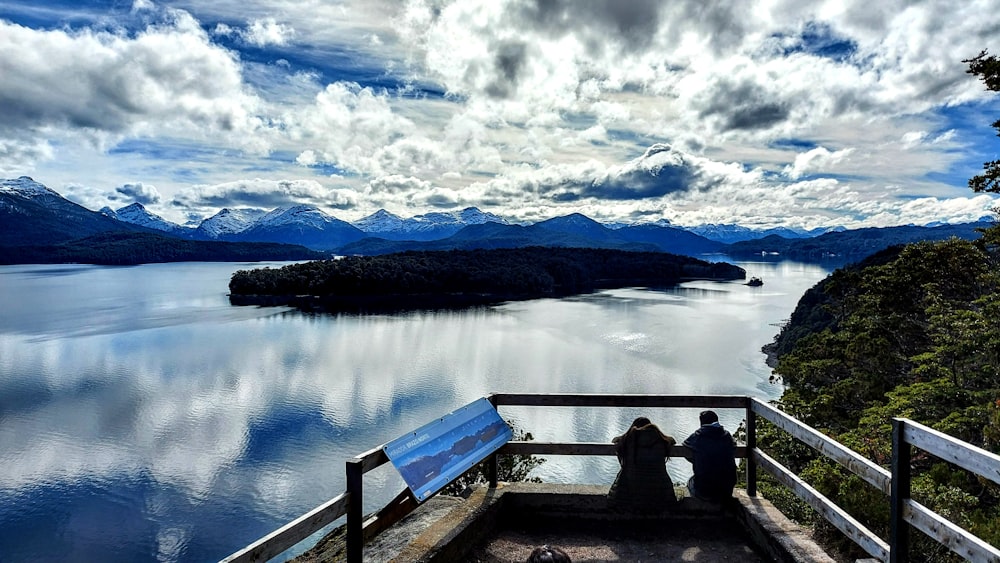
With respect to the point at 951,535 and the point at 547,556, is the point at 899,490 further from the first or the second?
the point at 547,556

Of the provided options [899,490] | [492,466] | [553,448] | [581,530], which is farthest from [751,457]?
[492,466]

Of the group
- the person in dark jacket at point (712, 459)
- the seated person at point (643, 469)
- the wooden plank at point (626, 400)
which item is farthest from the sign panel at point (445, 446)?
the person in dark jacket at point (712, 459)

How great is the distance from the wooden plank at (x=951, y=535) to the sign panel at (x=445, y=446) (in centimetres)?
312

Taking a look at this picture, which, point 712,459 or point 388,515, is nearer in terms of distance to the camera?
point 388,515

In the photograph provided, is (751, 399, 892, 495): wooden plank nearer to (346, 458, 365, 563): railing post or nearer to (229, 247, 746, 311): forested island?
(346, 458, 365, 563): railing post

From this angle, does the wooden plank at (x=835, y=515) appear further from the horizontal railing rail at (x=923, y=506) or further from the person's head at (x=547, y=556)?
the person's head at (x=547, y=556)

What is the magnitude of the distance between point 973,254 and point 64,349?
6145cm

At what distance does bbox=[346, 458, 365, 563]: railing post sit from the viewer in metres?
4.00

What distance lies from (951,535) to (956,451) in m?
0.43

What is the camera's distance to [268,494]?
915 inches

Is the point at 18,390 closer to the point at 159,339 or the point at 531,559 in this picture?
the point at 159,339

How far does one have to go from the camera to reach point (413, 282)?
10475cm

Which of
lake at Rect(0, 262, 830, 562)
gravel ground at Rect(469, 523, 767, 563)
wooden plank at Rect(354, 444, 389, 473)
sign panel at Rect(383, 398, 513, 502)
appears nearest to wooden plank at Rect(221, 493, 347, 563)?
wooden plank at Rect(354, 444, 389, 473)

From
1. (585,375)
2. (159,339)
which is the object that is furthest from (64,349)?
(585,375)
